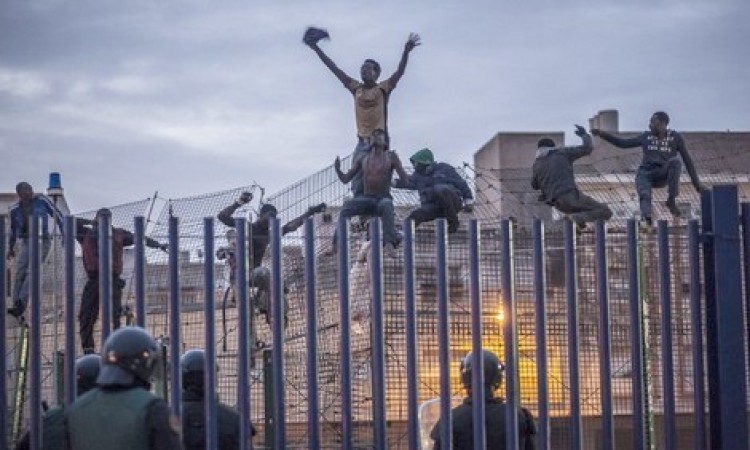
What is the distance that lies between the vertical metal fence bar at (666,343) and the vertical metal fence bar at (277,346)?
252cm

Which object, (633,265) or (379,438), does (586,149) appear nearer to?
(633,265)

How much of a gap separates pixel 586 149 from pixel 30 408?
863cm

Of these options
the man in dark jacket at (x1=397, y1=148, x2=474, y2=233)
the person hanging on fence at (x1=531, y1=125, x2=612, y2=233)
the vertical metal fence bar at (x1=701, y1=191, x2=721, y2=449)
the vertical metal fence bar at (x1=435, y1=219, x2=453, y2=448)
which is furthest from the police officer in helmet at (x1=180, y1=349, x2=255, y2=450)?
the person hanging on fence at (x1=531, y1=125, x2=612, y2=233)

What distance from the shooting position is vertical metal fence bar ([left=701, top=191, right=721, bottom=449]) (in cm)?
962

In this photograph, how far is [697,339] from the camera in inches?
376

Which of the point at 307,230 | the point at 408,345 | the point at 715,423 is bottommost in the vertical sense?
the point at 715,423

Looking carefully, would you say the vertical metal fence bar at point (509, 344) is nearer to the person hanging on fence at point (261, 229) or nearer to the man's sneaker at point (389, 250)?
the person hanging on fence at point (261, 229)

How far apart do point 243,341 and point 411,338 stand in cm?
105

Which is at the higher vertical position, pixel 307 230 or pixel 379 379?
pixel 307 230

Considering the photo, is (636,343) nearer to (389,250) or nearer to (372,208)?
(389,250)

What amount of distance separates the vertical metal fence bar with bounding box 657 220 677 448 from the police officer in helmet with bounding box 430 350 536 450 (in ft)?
2.94

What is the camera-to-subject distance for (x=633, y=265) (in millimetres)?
9352

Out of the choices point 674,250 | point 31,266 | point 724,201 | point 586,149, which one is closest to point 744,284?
point 724,201

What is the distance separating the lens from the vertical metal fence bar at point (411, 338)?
898 centimetres
